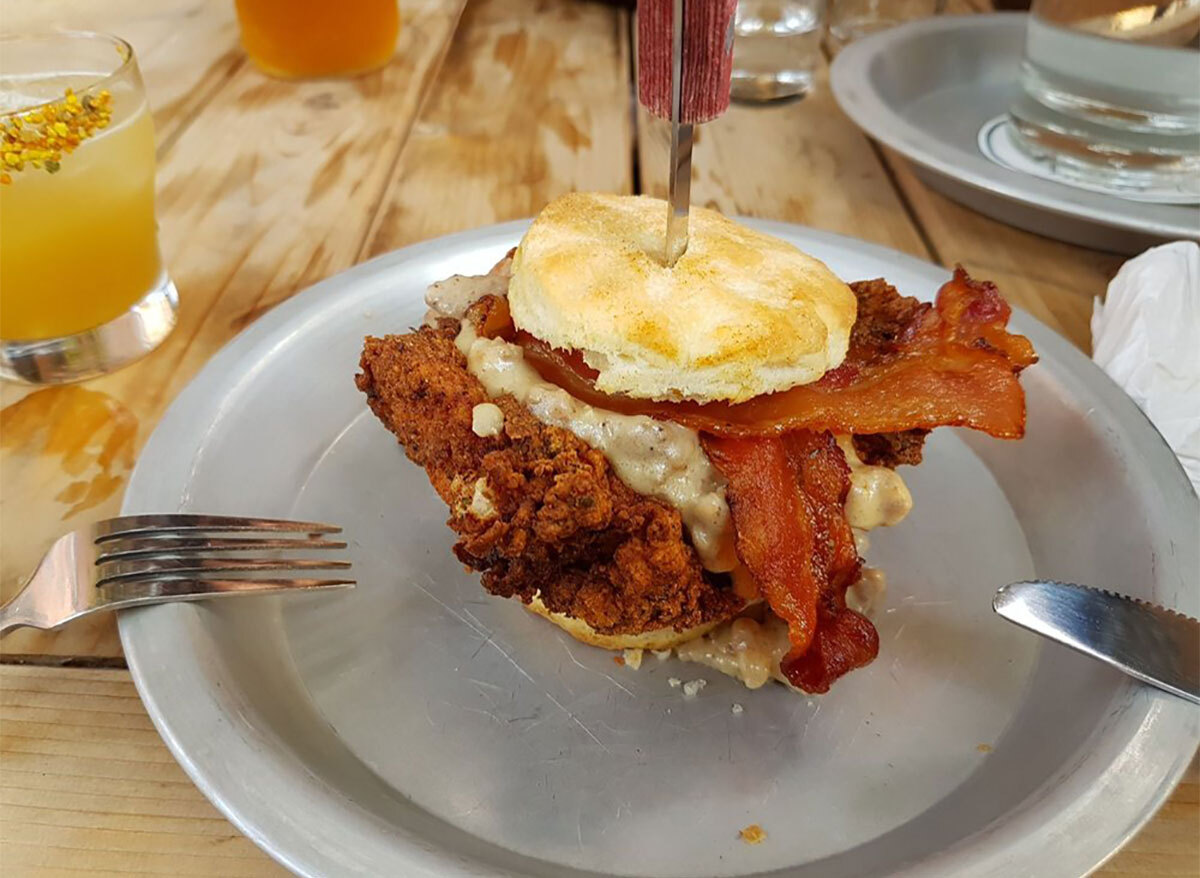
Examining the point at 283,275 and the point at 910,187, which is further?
the point at 910,187

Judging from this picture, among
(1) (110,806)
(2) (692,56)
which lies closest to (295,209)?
(2) (692,56)

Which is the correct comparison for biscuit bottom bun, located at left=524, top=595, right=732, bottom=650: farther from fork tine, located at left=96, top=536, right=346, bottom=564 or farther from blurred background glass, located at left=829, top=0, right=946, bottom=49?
blurred background glass, located at left=829, top=0, right=946, bottom=49

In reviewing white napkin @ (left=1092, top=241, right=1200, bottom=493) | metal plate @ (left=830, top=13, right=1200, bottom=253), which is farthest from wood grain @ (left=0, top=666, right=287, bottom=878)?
metal plate @ (left=830, top=13, right=1200, bottom=253)

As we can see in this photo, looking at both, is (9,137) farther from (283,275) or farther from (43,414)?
(283,275)

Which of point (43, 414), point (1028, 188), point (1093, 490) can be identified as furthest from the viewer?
point (1028, 188)

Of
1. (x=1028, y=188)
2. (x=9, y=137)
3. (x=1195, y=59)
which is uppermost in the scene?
(x=9, y=137)

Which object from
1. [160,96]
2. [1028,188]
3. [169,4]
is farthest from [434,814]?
[169,4]

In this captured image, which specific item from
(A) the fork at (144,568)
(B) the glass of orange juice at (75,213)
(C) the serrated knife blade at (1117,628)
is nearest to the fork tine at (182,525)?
(A) the fork at (144,568)
